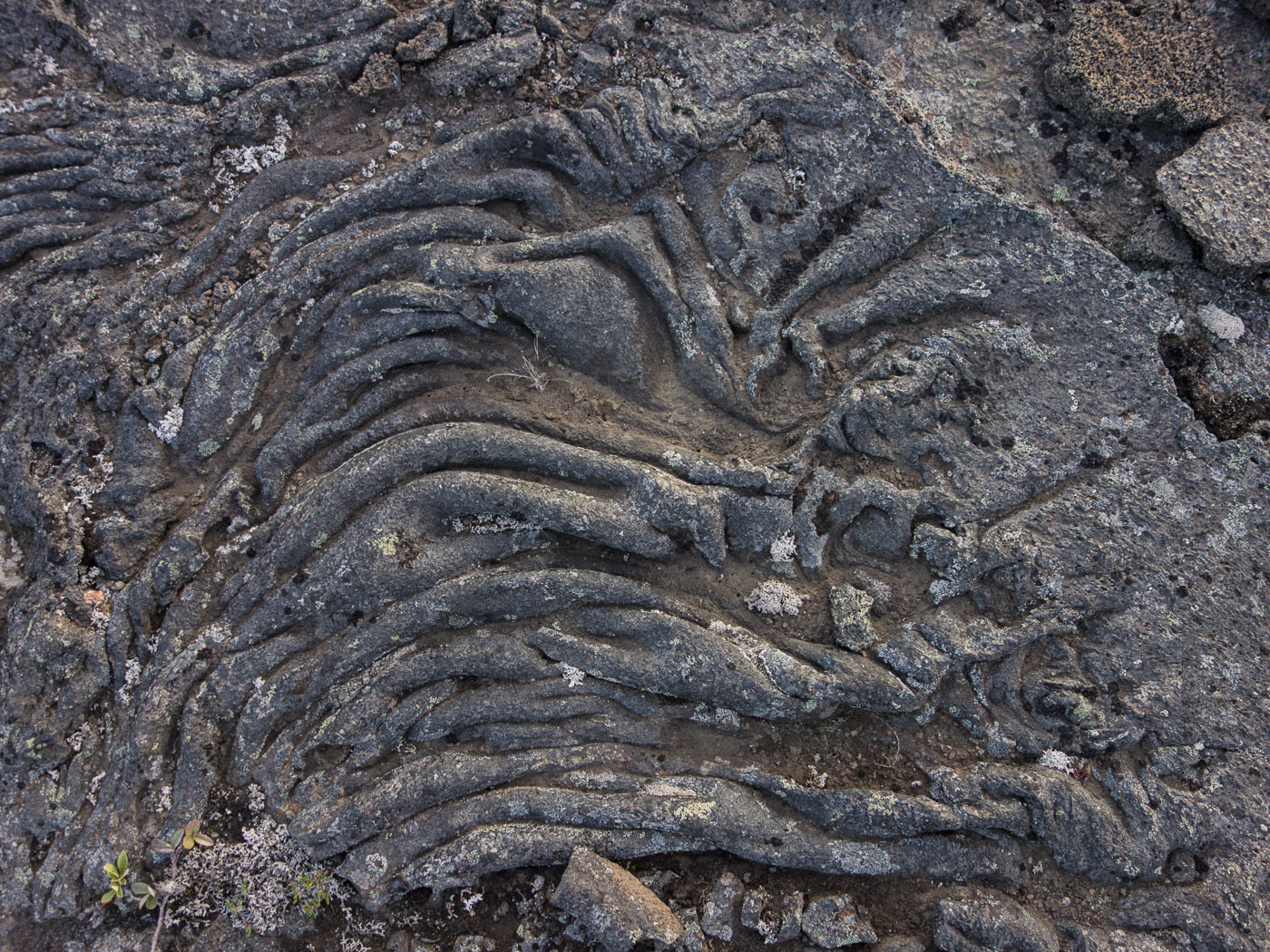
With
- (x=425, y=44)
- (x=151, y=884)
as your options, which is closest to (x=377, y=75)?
(x=425, y=44)

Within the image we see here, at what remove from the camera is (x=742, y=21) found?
610 centimetres

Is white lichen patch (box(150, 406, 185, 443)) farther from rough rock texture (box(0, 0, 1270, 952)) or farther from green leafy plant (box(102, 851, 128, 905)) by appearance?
green leafy plant (box(102, 851, 128, 905))

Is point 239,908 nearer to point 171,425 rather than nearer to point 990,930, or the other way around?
point 171,425

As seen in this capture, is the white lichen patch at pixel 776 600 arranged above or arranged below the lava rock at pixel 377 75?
below

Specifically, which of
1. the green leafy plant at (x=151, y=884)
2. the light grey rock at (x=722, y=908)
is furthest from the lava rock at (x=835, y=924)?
the green leafy plant at (x=151, y=884)

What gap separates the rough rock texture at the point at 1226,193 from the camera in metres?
5.40

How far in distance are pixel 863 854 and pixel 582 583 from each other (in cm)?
281

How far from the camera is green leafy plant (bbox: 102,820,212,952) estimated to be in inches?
193

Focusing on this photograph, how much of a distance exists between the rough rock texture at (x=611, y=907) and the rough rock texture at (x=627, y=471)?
192 millimetres

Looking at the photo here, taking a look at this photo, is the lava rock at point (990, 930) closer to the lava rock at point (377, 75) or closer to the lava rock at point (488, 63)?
the lava rock at point (488, 63)

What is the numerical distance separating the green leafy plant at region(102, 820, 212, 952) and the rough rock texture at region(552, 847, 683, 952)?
Answer: 270 cm

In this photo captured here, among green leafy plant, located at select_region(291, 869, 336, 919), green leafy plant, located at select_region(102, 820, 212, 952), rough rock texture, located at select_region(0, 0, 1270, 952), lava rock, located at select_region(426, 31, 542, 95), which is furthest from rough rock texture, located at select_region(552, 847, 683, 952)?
lava rock, located at select_region(426, 31, 542, 95)

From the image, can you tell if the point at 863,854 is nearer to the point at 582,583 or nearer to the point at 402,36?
the point at 582,583

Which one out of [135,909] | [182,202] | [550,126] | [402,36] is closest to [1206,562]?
[550,126]
